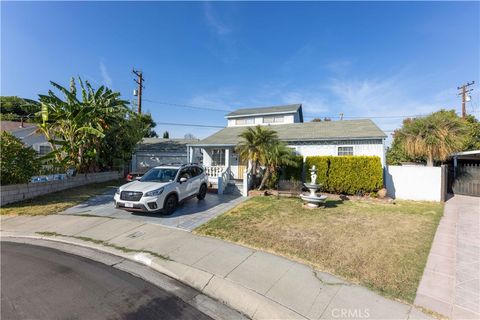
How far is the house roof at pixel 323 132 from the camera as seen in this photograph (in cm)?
1304

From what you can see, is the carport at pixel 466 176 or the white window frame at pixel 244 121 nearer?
the carport at pixel 466 176

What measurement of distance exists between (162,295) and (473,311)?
4.84m

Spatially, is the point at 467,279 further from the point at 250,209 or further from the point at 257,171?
the point at 257,171

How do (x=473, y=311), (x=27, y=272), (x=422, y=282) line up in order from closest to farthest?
(x=473, y=311)
(x=422, y=282)
(x=27, y=272)

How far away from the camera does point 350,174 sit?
460 inches

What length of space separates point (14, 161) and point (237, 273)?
11.7 m

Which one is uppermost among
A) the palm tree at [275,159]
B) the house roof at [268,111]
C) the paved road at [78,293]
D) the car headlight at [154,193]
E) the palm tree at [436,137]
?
the house roof at [268,111]

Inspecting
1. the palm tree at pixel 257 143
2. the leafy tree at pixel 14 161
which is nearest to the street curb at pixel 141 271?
the leafy tree at pixel 14 161

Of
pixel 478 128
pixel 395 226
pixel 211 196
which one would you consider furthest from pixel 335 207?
pixel 478 128

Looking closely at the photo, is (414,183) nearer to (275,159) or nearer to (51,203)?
(275,159)

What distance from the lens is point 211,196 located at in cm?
1215

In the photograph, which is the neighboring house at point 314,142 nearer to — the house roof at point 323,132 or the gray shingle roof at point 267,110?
the house roof at point 323,132

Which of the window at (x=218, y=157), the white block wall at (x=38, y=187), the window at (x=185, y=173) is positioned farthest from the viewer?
the window at (x=218, y=157)

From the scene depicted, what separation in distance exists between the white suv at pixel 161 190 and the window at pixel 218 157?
6.51m
